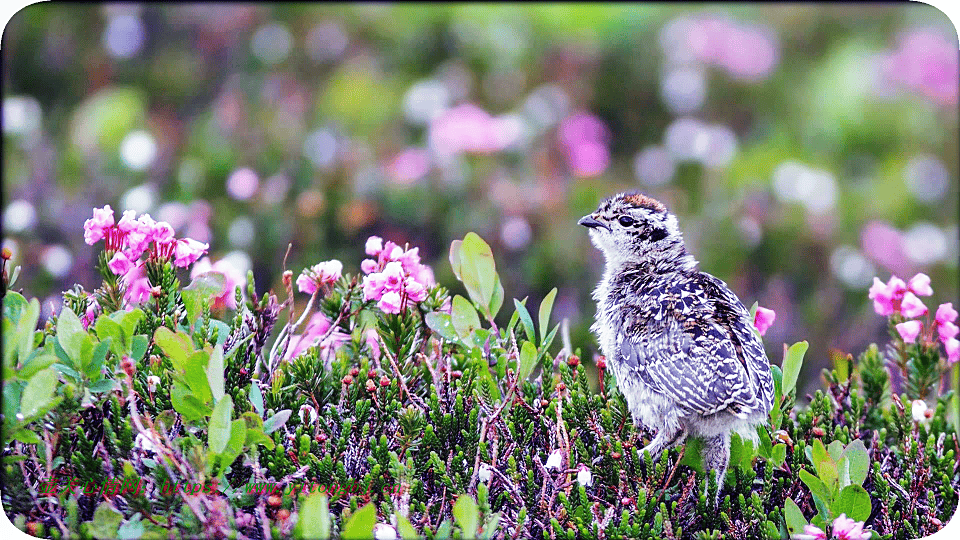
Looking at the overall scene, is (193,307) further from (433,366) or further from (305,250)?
(305,250)

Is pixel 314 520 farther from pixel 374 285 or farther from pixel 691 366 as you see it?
pixel 691 366

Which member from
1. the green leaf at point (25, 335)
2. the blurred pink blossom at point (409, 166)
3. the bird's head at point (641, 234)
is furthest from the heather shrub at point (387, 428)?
the blurred pink blossom at point (409, 166)

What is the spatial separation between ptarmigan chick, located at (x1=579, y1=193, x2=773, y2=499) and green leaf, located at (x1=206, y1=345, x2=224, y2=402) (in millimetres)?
1428

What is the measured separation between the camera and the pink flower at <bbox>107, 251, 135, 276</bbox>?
315 centimetres

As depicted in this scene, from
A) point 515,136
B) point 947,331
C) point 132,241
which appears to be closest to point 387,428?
point 132,241

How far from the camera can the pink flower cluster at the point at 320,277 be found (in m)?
3.36

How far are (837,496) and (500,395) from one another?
1075 millimetres

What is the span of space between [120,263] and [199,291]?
0.26 metres

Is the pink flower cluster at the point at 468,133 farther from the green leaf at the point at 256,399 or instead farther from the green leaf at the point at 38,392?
the green leaf at the point at 38,392

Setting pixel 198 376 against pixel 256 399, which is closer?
pixel 198 376

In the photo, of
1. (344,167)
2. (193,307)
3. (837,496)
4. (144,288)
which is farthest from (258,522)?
(344,167)

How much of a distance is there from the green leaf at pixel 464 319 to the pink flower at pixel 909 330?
1.51 m

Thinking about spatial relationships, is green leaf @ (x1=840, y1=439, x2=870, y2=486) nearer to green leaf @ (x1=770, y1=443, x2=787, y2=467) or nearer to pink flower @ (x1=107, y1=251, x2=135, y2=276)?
green leaf @ (x1=770, y1=443, x2=787, y2=467)

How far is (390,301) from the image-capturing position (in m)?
3.17
